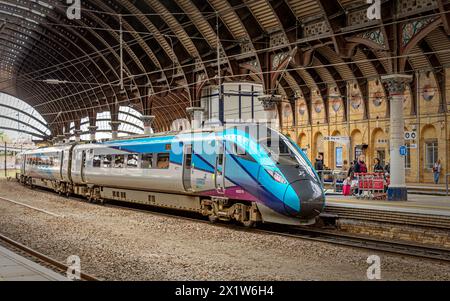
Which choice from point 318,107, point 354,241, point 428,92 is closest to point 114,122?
point 318,107

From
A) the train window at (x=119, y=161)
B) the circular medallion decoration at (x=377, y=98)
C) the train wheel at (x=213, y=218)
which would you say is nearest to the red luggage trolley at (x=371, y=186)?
the train wheel at (x=213, y=218)

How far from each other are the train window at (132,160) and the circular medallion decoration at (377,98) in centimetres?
1996

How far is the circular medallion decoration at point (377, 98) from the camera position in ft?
117

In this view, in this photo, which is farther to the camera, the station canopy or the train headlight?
the station canopy

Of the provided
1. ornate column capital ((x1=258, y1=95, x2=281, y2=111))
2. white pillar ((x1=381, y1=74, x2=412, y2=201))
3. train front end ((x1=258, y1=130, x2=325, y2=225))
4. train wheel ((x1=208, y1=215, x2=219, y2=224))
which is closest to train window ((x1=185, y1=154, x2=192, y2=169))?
train wheel ((x1=208, y1=215, x2=219, y2=224))

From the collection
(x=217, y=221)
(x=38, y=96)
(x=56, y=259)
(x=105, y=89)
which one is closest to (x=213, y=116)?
(x=105, y=89)

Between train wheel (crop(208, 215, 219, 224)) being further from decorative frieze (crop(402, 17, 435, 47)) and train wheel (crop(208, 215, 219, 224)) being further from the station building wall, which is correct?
the station building wall

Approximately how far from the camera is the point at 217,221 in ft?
59.5

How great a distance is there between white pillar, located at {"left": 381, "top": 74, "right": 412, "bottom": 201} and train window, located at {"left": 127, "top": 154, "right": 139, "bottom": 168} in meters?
10.2

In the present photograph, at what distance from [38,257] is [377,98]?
2867 cm

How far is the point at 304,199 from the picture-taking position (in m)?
14.9

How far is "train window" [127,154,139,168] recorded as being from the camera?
21547 mm

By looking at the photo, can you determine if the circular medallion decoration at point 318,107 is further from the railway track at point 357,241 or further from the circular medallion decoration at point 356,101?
the railway track at point 357,241
